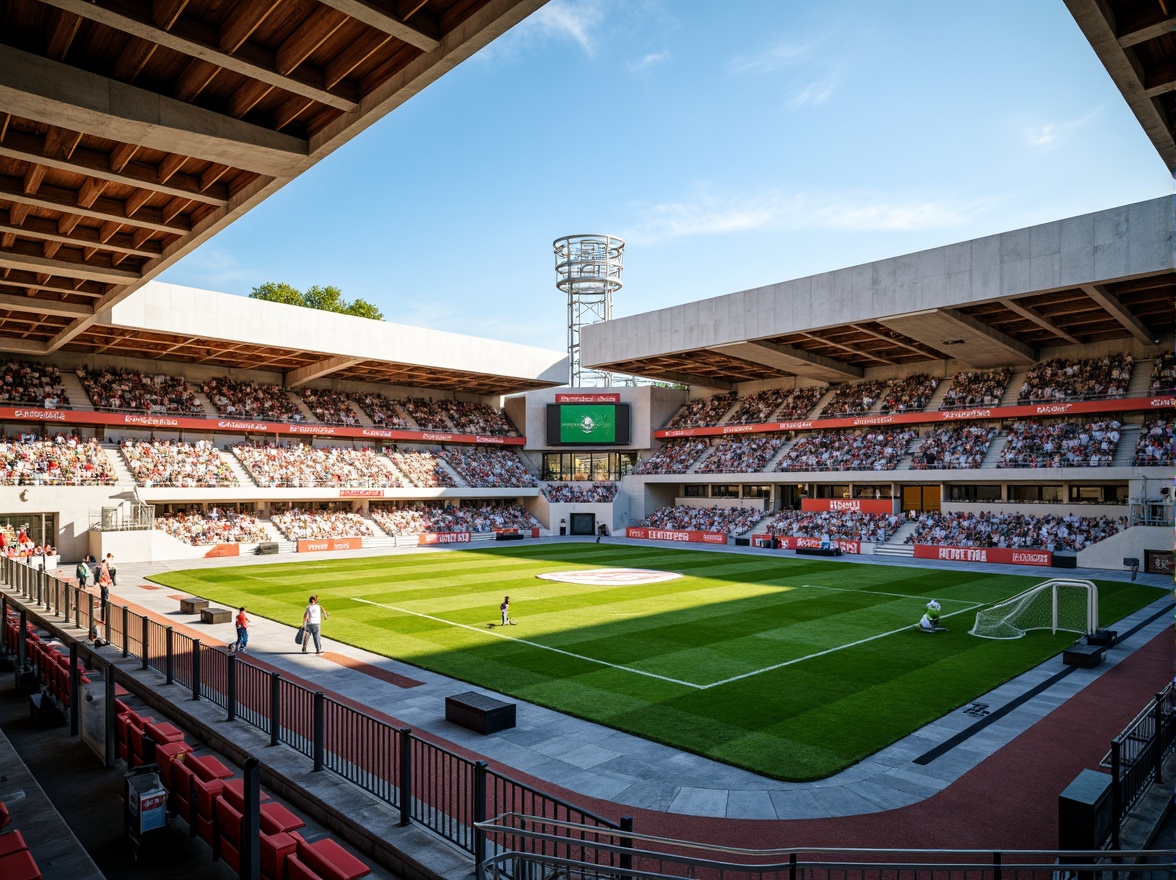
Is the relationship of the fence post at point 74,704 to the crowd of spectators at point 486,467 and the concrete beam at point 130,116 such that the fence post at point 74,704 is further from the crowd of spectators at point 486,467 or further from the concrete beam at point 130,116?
the crowd of spectators at point 486,467

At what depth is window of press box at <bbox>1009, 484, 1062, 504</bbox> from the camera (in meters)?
43.5

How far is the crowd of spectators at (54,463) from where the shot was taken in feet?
127

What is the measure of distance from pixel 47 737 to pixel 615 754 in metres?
9.43

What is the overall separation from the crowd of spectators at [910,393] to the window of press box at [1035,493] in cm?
775

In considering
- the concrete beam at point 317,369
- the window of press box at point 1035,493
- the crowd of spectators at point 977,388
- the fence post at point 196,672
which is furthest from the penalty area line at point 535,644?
the crowd of spectators at point 977,388

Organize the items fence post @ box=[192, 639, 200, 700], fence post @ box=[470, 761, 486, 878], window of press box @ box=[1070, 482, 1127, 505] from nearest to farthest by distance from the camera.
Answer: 1. fence post @ box=[470, 761, 486, 878]
2. fence post @ box=[192, 639, 200, 700]
3. window of press box @ box=[1070, 482, 1127, 505]

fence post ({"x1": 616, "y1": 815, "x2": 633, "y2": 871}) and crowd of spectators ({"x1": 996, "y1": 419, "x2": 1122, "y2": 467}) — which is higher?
crowd of spectators ({"x1": 996, "y1": 419, "x2": 1122, "y2": 467})

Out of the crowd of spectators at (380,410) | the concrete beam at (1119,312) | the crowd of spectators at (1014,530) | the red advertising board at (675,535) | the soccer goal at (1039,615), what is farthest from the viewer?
the crowd of spectators at (380,410)

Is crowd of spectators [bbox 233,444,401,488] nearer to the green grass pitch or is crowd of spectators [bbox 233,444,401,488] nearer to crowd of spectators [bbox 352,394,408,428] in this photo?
crowd of spectators [bbox 352,394,408,428]

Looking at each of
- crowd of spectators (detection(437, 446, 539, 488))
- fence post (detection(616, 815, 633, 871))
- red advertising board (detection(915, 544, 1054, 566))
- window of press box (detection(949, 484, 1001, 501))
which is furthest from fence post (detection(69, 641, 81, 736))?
window of press box (detection(949, 484, 1001, 501))

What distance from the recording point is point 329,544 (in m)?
47.0

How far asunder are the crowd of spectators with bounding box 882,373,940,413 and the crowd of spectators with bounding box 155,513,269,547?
139ft

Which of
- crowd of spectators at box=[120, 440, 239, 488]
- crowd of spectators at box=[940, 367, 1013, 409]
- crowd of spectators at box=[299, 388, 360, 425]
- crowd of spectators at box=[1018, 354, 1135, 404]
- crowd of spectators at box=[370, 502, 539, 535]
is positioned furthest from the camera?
crowd of spectators at box=[299, 388, 360, 425]

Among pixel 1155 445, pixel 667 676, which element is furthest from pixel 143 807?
pixel 1155 445
